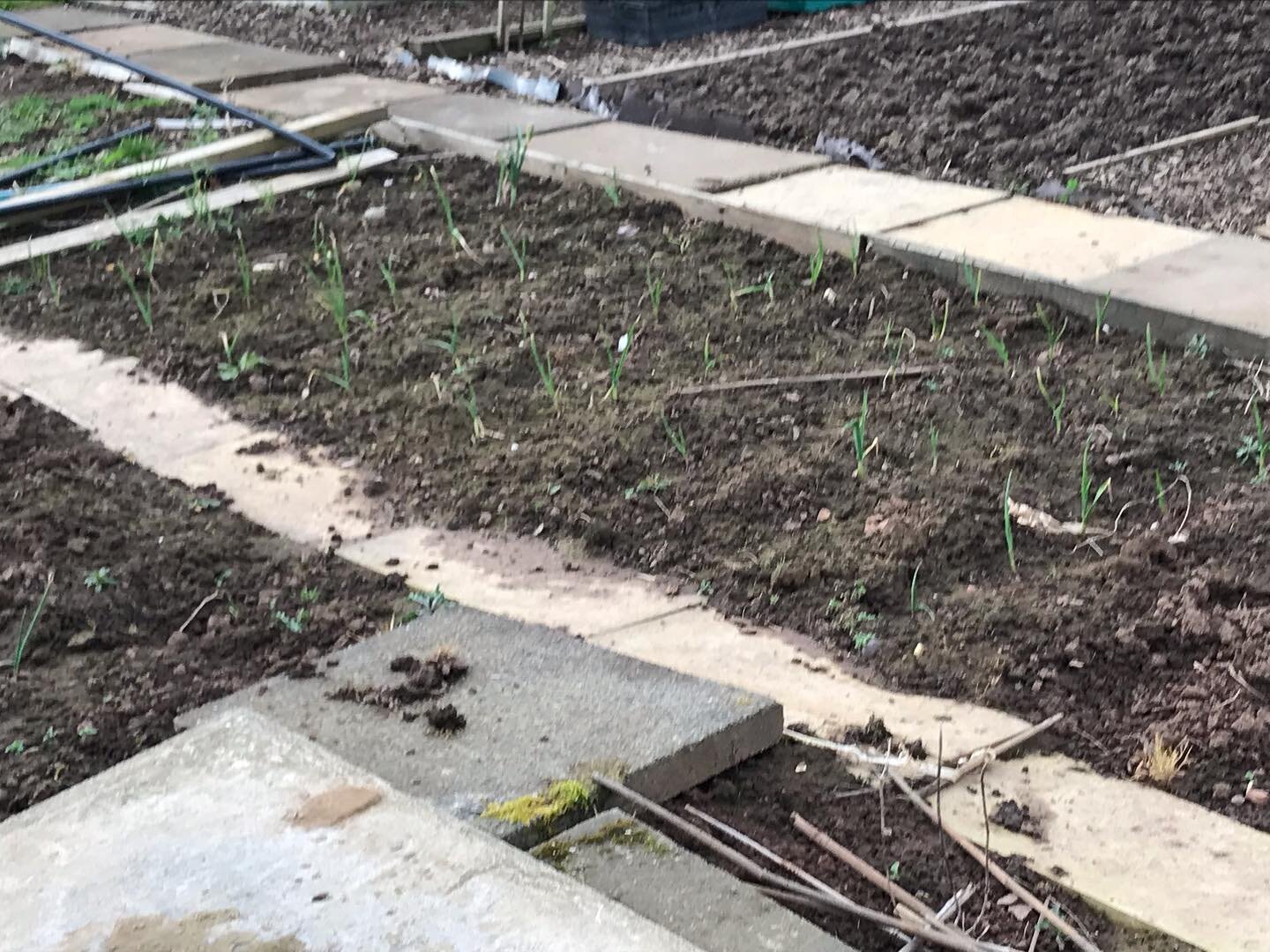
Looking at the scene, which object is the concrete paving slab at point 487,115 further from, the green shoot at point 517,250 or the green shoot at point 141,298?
the green shoot at point 141,298

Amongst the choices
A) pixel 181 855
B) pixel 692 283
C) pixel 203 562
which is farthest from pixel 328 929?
pixel 692 283

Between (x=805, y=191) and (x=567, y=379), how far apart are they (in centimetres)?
160

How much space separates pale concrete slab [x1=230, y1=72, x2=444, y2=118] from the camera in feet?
22.8

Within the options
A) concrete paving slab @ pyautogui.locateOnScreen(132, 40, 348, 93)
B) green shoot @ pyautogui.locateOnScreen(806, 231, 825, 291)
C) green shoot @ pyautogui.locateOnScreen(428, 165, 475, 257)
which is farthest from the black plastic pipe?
green shoot @ pyautogui.locateOnScreen(806, 231, 825, 291)

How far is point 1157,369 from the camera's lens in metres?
3.87

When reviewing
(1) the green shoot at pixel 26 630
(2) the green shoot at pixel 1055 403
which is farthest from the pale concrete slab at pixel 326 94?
(1) the green shoot at pixel 26 630

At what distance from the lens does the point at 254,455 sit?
12.8ft

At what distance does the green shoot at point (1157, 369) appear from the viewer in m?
3.78

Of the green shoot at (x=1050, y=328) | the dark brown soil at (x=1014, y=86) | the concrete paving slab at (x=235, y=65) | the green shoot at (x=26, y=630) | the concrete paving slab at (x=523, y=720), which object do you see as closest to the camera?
the concrete paving slab at (x=523, y=720)

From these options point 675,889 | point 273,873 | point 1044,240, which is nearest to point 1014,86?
point 1044,240

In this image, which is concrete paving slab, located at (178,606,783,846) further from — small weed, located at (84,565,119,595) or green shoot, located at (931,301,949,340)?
green shoot, located at (931,301,949,340)

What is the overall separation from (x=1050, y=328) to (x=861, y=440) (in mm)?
1025

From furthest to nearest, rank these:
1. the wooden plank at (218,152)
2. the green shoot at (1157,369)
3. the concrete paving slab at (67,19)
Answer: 1. the concrete paving slab at (67,19)
2. the wooden plank at (218,152)
3. the green shoot at (1157,369)

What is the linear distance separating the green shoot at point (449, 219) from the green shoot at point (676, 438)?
1522mm
